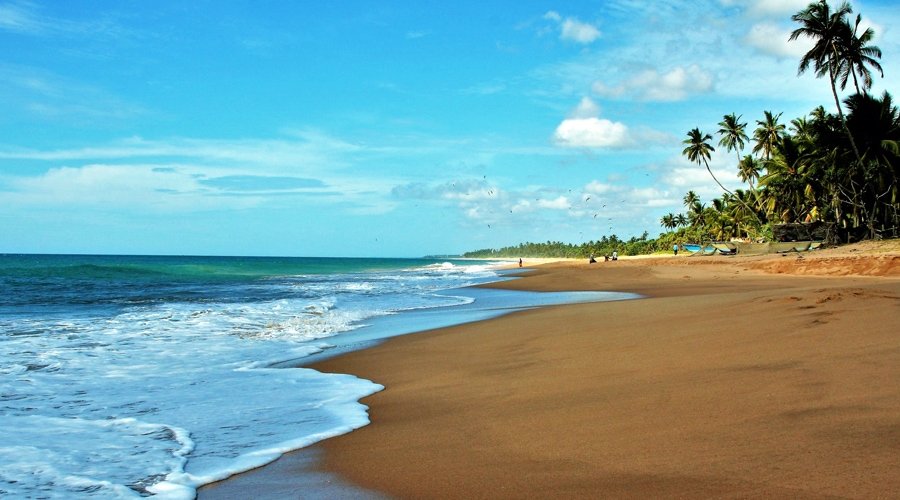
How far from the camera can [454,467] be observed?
4.23 meters

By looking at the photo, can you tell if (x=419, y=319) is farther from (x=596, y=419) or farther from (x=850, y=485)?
(x=850, y=485)

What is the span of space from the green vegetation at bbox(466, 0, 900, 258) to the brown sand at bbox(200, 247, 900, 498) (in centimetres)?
3622

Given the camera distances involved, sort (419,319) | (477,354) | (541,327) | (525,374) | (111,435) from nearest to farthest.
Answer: (111,435)
(525,374)
(477,354)
(541,327)
(419,319)

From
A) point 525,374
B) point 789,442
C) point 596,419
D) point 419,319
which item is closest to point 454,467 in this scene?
point 596,419

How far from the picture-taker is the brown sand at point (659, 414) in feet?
11.7

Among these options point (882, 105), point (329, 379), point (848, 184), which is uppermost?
point (882, 105)

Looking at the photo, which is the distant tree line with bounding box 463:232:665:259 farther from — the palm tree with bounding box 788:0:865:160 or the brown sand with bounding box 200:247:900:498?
the brown sand with bounding box 200:247:900:498

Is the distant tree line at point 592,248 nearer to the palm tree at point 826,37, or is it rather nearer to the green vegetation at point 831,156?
the green vegetation at point 831,156

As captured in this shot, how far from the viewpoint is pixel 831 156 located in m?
41.8

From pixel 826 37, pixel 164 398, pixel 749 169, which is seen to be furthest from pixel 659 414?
pixel 749 169

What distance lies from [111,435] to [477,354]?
206 inches

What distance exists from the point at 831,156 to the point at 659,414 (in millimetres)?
44709

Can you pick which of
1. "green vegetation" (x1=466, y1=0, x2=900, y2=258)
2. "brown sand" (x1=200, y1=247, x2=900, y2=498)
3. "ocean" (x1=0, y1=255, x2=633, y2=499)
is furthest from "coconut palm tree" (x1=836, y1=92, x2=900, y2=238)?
"brown sand" (x1=200, y1=247, x2=900, y2=498)

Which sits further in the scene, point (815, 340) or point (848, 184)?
point (848, 184)
